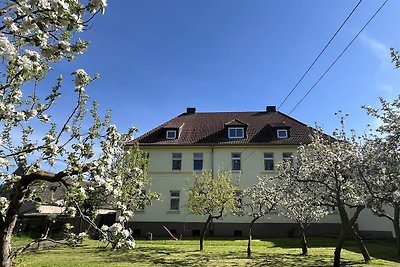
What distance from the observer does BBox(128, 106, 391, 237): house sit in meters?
28.2

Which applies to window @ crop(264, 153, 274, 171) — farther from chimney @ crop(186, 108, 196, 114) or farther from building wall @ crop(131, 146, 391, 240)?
chimney @ crop(186, 108, 196, 114)

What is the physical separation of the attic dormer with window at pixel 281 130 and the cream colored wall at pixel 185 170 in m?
1.33

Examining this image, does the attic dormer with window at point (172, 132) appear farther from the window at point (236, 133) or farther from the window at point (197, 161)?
the window at point (236, 133)

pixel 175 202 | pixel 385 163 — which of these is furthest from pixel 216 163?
pixel 385 163

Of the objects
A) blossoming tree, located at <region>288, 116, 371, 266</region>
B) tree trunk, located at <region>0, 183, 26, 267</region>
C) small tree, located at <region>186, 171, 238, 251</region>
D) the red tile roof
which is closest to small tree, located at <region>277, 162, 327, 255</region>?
blossoming tree, located at <region>288, 116, 371, 266</region>

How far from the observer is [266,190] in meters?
17.7

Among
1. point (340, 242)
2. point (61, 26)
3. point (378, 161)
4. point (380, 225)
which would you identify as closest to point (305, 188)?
point (340, 242)

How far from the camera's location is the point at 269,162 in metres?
29.7

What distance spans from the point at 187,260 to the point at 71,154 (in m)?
11.0

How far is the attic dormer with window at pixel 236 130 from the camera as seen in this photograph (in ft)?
102

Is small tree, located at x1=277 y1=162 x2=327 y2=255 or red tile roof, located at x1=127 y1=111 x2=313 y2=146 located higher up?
red tile roof, located at x1=127 y1=111 x2=313 y2=146

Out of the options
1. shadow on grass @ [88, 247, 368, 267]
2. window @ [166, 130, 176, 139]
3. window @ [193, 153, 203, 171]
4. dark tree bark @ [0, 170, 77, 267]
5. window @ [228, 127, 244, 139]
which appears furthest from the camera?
window @ [166, 130, 176, 139]

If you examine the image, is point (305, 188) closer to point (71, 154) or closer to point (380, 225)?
point (71, 154)

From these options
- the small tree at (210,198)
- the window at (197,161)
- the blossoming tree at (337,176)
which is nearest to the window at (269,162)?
the window at (197,161)
